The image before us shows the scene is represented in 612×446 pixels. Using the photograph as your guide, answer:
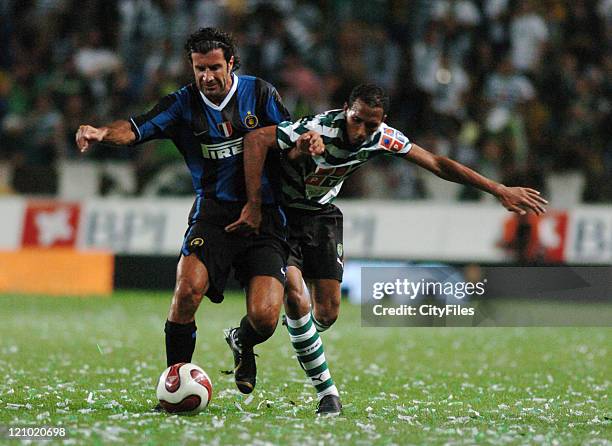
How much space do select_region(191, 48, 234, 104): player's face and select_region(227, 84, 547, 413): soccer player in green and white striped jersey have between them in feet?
1.18

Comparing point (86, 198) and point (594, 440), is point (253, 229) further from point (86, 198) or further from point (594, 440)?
point (86, 198)

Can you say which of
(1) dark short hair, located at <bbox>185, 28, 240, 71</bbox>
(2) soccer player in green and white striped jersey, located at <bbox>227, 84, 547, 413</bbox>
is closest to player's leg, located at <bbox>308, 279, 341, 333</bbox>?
(2) soccer player in green and white striped jersey, located at <bbox>227, 84, 547, 413</bbox>

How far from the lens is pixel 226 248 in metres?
7.09

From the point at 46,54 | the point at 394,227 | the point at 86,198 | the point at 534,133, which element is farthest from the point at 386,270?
the point at 46,54

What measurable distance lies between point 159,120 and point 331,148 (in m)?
1.07

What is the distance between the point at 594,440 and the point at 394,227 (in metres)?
10.7

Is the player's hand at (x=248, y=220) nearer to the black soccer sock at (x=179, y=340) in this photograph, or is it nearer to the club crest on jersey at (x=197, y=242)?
the club crest on jersey at (x=197, y=242)

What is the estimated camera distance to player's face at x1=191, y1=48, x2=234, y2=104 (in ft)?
22.9

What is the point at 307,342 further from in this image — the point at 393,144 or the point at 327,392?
the point at 393,144

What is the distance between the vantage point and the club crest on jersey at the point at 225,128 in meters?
7.17

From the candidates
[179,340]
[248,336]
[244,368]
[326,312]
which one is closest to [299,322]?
[248,336]

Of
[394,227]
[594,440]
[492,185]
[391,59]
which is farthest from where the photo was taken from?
[391,59]

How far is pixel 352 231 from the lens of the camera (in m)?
16.8

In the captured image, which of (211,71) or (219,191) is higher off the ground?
(211,71)
